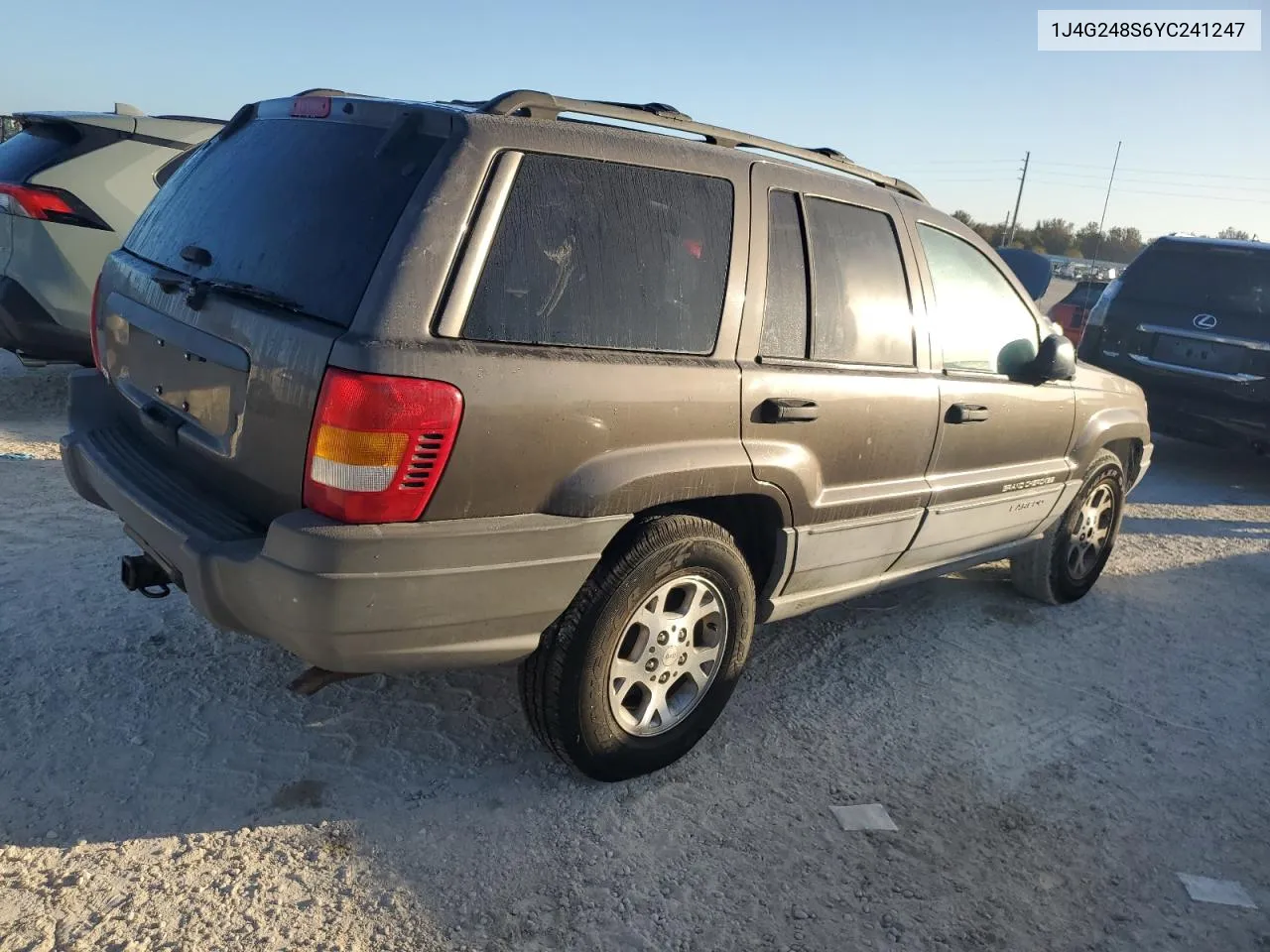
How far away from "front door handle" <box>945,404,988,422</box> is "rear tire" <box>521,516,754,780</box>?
114 cm

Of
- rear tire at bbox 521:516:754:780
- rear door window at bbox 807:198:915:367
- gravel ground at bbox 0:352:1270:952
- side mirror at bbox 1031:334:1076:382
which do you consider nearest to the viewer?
gravel ground at bbox 0:352:1270:952

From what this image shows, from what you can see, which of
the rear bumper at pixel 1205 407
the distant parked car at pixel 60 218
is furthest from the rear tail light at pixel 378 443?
the rear bumper at pixel 1205 407

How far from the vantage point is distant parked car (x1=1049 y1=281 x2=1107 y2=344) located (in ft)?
35.8

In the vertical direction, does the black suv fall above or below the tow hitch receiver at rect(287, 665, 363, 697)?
above

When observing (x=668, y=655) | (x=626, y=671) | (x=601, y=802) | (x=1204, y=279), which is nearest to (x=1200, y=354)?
(x=1204, y=279)

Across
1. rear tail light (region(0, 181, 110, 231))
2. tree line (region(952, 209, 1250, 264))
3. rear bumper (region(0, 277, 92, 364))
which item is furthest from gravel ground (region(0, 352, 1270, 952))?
tree line (region(952, 209, 1250, 264))

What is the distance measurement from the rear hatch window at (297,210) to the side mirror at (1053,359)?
273cm

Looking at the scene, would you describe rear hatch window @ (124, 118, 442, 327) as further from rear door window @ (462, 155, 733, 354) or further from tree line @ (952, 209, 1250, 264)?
tree line @ (952, 209, 1250, 264)

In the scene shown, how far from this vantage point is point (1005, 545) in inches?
168

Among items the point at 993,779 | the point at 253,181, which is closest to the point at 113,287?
the point at 253,181

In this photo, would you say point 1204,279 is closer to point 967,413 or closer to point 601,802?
point 967,413

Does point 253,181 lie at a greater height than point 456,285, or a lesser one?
greater

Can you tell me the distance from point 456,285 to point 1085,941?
233cm

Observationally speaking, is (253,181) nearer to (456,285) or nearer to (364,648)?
(456,285)
